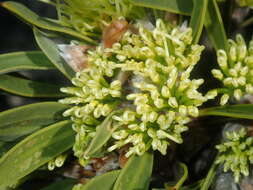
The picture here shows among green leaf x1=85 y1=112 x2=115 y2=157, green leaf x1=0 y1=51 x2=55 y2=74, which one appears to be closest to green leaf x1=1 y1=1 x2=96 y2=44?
green leaf x1=0 y1=51 x2=55 y2=74

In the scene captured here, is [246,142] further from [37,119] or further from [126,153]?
[37,119]

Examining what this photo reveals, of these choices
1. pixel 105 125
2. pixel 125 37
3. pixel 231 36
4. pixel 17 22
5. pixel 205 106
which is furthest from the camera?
pixel 17 22

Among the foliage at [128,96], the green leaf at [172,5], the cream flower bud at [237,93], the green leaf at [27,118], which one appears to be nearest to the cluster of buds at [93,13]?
the foliage at [128,96]

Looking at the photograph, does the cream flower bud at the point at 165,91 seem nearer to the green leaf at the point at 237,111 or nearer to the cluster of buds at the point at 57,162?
the green leaf at the point at 237,111

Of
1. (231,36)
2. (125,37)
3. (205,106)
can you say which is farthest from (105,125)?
(231,36)

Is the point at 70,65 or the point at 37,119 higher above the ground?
the point at 70,65
